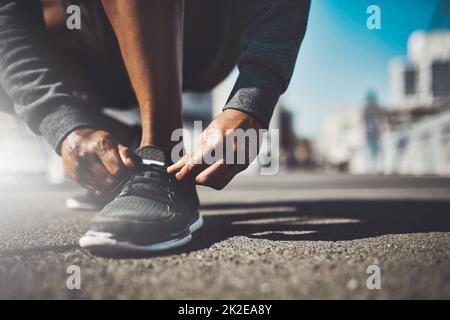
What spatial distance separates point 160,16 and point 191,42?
21.3 inches

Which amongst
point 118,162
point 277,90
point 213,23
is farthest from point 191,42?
point 118,162

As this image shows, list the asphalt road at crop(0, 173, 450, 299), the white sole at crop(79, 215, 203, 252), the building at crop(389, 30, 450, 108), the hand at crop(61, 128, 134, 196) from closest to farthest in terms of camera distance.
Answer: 1. the asphalt road at crop(0, 173, 450, 299)
2. the white sole at crop(79, 215, 203, 252)
3. the hand at crop(61, 128, 134, 196)
4. the building at crop(389, 30, 450, 108)

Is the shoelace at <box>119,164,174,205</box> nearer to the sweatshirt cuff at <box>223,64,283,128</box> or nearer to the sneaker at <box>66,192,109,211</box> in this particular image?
the sweatshirt cuff at <box>223,64,283,128</box>

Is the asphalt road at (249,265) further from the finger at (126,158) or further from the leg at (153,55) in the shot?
the leg at (153,55)

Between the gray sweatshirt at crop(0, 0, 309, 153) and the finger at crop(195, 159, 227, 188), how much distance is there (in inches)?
7.1

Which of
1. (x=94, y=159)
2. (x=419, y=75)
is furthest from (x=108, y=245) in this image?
(x=419, y=75)

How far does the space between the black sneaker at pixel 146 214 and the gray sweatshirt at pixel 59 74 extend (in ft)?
0.69

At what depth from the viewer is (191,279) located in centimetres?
68

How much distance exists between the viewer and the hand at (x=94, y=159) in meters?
0.92

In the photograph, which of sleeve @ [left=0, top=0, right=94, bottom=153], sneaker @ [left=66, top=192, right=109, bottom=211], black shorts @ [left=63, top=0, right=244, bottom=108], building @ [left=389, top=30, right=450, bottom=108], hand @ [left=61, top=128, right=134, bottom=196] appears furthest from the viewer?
building @ [left=389, top=30, right=450, bottom=108]

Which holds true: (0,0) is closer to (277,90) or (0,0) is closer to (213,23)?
(213,23)

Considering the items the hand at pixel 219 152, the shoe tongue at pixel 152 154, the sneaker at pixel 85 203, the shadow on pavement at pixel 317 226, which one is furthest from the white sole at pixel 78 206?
the hand at pixel 219 152

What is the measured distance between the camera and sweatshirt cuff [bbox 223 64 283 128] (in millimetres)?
1005

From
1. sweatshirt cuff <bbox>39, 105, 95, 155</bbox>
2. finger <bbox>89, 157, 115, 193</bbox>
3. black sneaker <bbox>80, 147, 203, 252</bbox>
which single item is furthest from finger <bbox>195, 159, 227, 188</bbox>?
sweatshirt cuff <bbox>39, 105, 95, 155</bbox>
